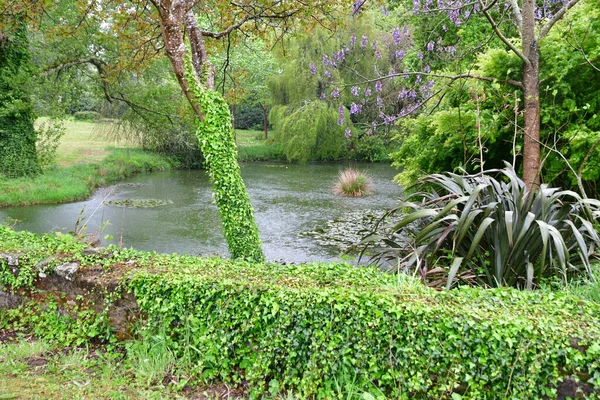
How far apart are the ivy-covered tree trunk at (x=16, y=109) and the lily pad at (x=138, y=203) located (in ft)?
10.5

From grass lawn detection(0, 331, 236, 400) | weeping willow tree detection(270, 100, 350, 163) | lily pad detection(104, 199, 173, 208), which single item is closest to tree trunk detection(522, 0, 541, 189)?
grass lawn detection(0, 331, 236, 400)

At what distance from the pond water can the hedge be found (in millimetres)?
2762

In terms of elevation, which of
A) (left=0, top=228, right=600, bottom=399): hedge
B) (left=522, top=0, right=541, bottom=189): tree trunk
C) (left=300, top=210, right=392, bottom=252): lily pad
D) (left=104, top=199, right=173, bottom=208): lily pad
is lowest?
(left=300, top=210, right=392, bottom=252): lily pad

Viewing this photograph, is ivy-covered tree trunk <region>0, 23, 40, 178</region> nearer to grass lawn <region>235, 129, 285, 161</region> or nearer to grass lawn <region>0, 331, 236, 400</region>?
grass lawn <region>235, 129, 285, 161</region>

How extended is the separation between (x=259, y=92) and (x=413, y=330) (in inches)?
1042

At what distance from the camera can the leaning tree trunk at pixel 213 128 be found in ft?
16.6

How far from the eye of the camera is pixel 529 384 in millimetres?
2334

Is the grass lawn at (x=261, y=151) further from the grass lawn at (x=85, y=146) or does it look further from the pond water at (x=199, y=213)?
the grass lawn at (x=85, y=146)

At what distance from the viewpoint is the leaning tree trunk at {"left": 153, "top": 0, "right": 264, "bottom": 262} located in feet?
16.6

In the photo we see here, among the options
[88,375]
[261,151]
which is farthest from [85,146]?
[88,375]

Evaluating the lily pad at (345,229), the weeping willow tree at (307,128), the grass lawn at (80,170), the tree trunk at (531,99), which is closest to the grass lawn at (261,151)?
the weeping willow tree at (307,128)

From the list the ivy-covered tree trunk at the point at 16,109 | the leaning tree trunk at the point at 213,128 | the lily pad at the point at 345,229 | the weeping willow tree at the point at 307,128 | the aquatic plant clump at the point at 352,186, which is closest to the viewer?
the leaning tree trunk at the point at 213,128

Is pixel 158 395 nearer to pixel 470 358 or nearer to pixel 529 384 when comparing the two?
pixel 470 358

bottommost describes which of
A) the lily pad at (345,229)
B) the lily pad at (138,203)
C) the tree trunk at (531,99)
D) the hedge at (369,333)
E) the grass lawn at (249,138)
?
the lily pad at (345,229)
